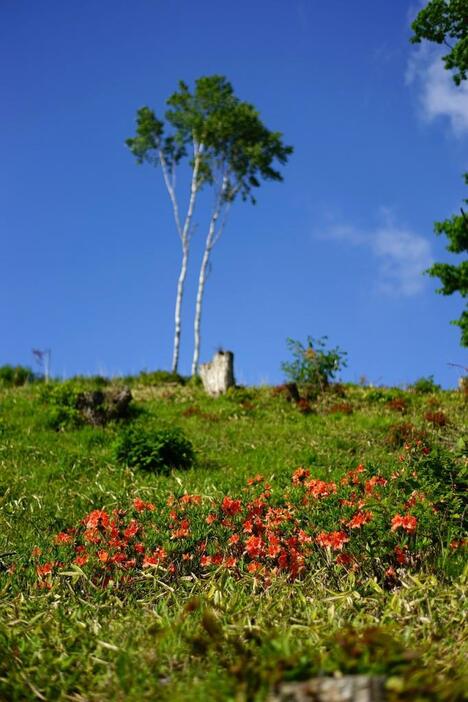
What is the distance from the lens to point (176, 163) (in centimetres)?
4166

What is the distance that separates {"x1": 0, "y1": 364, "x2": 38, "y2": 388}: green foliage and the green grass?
12907 mm

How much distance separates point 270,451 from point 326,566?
737cm

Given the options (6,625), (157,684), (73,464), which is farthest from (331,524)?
(73,464)

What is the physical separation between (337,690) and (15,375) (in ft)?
81.5

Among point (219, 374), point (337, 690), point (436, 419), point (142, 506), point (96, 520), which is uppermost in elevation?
point (219, 374)

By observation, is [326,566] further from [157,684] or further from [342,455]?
[342,455]

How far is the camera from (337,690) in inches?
80.5

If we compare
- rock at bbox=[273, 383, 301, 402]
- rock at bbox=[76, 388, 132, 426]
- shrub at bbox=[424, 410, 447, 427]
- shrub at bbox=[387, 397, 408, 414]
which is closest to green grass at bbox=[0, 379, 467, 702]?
shrub at bbox=[424, 410, 447, 427]

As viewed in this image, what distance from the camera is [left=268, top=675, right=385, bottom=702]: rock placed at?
6.63ft

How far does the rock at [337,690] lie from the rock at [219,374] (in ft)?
62.2

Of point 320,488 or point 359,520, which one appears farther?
point 320,488

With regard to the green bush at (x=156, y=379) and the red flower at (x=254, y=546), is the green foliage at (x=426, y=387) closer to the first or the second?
the green bush at (x=156, y=379)

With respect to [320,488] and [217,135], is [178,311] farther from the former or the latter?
[320,488]

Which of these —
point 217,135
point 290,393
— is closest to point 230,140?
point 217,135
